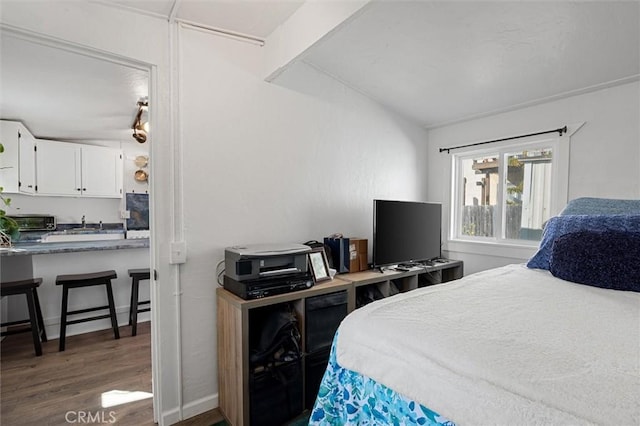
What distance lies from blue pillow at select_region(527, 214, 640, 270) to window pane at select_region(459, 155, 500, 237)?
1187mm

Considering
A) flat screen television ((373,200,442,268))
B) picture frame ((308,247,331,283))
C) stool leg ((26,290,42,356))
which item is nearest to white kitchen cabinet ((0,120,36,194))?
stool leg ((26,290,42,356))

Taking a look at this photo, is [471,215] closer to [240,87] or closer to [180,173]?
[240,87]

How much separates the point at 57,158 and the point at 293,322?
3.86 meters

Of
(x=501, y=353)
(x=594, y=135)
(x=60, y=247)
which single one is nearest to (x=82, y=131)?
(x=60, y=247)

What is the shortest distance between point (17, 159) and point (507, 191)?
520 centimetres

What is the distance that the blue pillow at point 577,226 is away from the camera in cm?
160

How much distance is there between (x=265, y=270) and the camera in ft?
5.84

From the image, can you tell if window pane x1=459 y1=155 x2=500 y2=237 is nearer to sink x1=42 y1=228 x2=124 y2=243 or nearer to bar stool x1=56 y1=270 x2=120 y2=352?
bar stool x1=56 y1=270 x2=120 y2=352

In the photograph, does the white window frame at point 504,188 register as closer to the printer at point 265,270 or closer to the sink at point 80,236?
the printer at point 265,270

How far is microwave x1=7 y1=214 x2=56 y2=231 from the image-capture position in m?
3.55

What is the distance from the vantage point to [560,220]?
188 cm

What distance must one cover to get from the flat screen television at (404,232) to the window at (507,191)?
541 mm

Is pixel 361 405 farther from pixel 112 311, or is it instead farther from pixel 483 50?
pixel 112 311

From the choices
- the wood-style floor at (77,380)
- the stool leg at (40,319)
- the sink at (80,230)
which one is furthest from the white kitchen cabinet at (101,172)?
the wood-style floor at (77,380)
